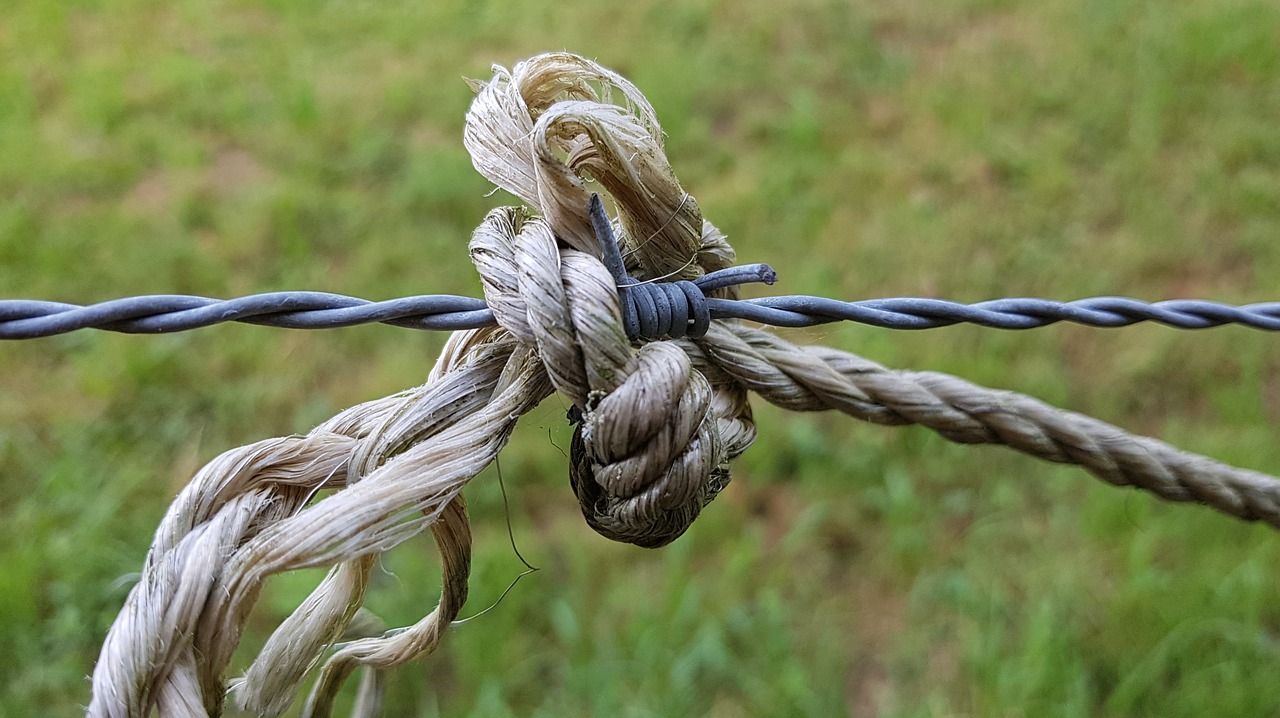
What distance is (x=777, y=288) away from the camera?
2148 millimetres

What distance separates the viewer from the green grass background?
150 cm

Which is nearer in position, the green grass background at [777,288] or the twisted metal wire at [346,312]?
the twisted metal wire at [346,312]

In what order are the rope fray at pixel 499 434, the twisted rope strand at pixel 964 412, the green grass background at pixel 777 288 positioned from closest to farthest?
the rope fray at pixel 499 434 < the twisted rope strand at pixel 964 412 < the green grass background at pixel 777 288

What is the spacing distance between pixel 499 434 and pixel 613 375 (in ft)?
0.36

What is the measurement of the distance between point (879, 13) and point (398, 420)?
2.87 m

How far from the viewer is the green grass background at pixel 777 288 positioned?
1.50 metres

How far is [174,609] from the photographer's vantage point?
1.80 feet

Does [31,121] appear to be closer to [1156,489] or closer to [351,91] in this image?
[351,91]

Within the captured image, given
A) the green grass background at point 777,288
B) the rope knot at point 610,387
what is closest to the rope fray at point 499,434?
the rope knot at point 610,387

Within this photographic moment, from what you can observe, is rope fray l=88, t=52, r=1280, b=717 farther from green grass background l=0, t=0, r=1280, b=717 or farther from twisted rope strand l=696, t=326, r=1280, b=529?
green grass background l=0, t=0, r=1280, b=717

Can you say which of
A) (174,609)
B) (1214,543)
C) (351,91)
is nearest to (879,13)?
(351,91)

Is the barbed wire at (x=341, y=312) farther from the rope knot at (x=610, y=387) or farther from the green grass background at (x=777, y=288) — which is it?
the green grass background at (x=777, y=288)

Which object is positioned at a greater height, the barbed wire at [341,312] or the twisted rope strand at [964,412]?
the barbed wire at [341,312]

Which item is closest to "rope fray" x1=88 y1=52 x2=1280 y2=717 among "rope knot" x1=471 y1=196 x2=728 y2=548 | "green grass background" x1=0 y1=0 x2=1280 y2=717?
"rope knot" x1=471 y1=196 x2=728 y2=548
